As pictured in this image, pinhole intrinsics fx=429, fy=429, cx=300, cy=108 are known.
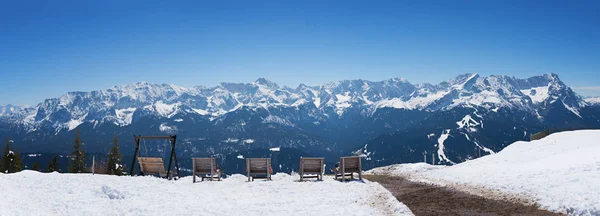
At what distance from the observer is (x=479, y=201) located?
57.6 ft

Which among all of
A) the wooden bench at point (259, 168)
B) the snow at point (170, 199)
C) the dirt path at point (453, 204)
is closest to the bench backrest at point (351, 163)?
the snow at point (170, 199)

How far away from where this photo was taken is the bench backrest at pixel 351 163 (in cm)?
2876

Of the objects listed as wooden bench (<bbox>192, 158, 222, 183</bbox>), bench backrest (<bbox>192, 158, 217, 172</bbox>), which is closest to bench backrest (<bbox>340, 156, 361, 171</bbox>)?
wooden bench (<bbox>192, 158, 222, 183</bbox>)

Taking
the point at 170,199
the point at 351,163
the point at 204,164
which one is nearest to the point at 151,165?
the point at 204,164

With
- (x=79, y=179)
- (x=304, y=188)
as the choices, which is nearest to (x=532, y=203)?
(x=304, y=188)

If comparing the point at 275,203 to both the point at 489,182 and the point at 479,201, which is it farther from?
the point at 489,182

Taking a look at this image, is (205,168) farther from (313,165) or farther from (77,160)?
(77,160)

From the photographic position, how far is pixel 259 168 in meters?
29.0

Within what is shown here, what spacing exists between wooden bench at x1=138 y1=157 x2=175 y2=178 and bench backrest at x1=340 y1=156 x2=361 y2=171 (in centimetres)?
1236

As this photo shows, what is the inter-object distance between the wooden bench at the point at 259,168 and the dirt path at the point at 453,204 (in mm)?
9847

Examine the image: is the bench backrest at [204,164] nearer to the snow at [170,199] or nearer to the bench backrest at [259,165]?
the bench backrest at [259,165]

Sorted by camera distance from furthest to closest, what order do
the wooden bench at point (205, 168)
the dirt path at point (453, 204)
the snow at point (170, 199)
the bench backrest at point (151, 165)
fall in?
the bench backrest at point (151, 165), the wooden bench at point (205, 168), the dirt path at point (453, 204), the snow at point (170, 199)

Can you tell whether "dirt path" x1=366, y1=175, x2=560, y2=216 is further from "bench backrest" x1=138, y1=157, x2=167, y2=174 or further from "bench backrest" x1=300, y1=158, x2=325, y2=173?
"bench backrest" x1=138, y1=157, x2=167, y2=174

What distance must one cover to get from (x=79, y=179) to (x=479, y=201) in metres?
17.1
